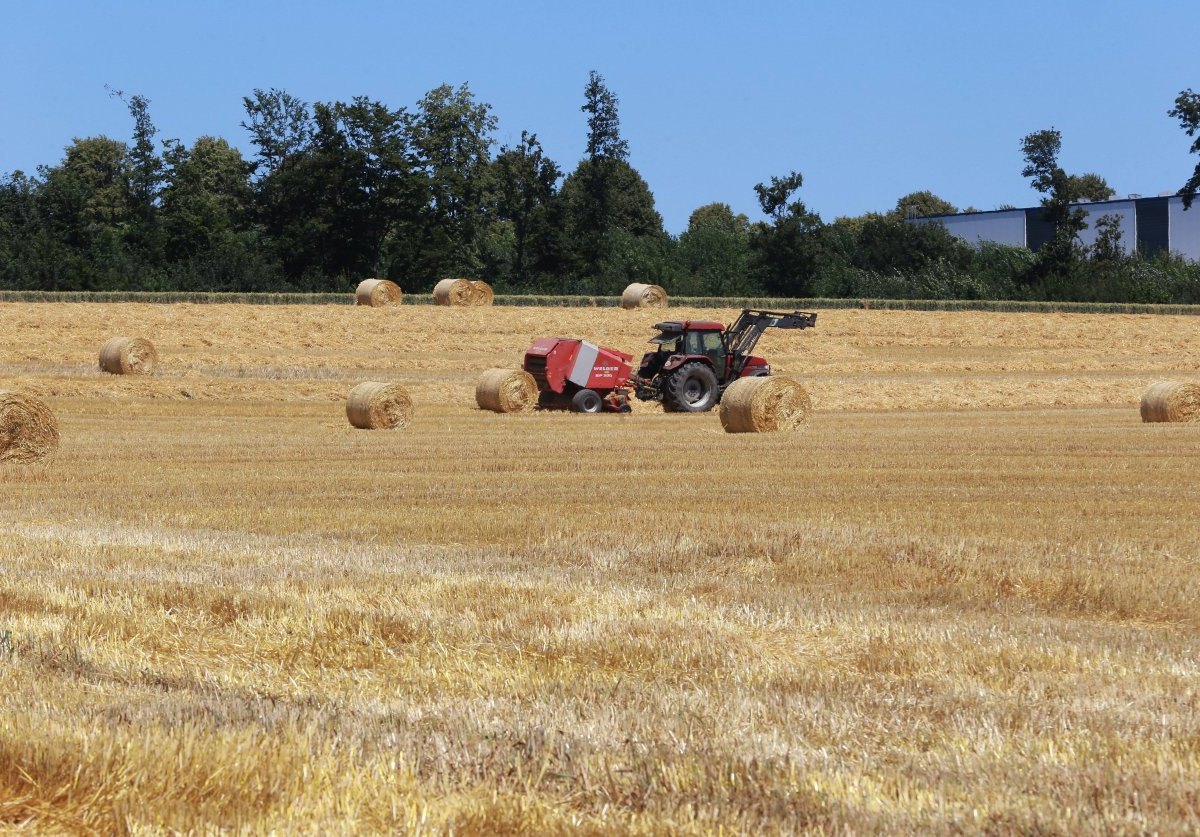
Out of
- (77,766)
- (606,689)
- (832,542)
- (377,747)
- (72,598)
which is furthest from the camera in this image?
(832,542)

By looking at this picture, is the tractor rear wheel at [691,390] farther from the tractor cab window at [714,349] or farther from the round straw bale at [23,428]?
the round straw bale at [23,428]

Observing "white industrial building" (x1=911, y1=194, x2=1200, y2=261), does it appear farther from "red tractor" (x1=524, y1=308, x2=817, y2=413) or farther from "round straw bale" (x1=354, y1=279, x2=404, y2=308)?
"red tractor" (x1=524, y1=308, x2=817, y2=413)

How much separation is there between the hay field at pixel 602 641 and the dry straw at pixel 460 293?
31.2 metres

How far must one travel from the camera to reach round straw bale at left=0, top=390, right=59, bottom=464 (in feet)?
53.9

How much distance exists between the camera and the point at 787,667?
566 centimetres

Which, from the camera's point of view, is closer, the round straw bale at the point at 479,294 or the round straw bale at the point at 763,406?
the round straw bale at the point at 763,406

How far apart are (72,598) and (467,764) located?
142 inches

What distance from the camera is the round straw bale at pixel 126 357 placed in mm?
32969

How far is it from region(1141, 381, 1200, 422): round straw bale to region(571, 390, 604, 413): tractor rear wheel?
1020 centimetres

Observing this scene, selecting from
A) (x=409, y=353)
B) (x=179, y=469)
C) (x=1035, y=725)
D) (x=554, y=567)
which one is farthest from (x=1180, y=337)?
(x=1035, y=725)

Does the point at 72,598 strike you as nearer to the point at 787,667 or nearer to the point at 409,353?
the point at 787,667

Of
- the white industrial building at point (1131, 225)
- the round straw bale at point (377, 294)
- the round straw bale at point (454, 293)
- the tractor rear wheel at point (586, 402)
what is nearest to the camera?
the tractor rear wheel at point (586, 402)

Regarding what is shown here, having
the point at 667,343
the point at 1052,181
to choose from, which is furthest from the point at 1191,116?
the point at 667,343

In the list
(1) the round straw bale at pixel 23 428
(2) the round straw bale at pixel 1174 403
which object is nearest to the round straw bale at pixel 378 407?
(1) the round straw bale at pixel 23 428
